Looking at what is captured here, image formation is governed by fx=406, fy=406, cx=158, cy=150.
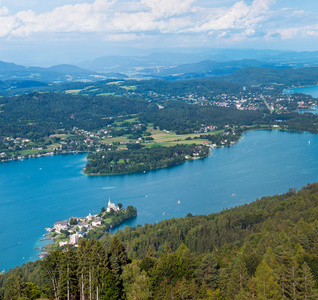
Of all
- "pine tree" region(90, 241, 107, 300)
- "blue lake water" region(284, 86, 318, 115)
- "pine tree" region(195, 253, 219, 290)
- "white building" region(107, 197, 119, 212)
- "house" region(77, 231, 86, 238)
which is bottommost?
"house" region(77, 231, 86, 238)

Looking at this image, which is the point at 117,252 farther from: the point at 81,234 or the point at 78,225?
the point at 78,225

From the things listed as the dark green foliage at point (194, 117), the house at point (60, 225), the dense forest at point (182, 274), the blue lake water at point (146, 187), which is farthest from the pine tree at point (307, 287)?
the dark green foliage at point (194, 117)

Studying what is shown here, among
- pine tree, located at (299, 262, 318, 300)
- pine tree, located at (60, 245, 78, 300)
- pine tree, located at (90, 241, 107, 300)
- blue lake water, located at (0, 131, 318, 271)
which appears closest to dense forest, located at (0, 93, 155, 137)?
blue lake water, located at (0, 131, 318, 271)

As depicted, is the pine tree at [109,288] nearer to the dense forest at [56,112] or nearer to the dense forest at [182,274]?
the dense forest at [182,274]

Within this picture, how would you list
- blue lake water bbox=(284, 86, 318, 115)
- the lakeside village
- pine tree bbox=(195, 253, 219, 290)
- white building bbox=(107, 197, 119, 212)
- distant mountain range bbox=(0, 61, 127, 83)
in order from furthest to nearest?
distant mountain range bbox=(0, 61, 127, 83)
blue lake water bbox=(284, 86, 318, 115)
white building bbox=(107, 197, 119, 212)
the lakeside village
pine tree bbox=(195, 253, 219, 290)

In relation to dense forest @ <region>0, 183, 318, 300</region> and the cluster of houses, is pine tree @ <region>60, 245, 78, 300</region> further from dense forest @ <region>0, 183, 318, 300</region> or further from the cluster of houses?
the cluster of houses

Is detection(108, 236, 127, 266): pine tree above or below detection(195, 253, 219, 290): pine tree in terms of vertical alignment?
above

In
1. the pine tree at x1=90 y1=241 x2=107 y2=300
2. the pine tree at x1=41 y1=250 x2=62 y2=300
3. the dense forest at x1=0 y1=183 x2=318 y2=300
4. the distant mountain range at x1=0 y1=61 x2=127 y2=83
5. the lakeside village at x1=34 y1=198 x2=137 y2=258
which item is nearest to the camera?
the dense forest at x1=0 y1=183 x2=318 y2=300
